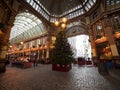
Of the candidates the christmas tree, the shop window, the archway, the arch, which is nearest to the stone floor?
the christmas tree

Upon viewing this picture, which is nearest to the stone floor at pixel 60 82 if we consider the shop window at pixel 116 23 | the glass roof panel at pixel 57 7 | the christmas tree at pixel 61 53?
the christmas tree at pixel 61 53

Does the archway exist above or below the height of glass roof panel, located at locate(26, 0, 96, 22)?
below

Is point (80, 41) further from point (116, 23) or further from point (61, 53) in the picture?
point (61, 53)

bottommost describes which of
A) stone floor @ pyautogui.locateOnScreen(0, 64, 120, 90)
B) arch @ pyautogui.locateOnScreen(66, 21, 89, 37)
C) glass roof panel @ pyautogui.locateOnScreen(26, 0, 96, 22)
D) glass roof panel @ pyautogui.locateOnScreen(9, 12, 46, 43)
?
stone floor @ pyautogui.locateOnScreen(0, 64, 120, 90)

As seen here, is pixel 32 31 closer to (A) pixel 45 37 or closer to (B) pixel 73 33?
(A) pixel 45 37

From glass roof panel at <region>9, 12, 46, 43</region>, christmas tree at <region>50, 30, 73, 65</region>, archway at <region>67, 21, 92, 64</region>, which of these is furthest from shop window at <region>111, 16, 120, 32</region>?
glass roof panel at <region>9, 12, 46, 43</region>

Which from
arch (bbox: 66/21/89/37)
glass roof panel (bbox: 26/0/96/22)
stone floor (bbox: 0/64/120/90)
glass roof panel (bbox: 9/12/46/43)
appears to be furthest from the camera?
glass roof panel (bbox: 9/12/46/43)

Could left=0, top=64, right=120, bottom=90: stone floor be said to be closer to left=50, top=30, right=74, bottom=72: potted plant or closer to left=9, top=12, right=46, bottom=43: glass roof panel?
left=50, top=30, right=74, bottom=72: potted plant

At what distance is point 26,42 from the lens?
2659cm

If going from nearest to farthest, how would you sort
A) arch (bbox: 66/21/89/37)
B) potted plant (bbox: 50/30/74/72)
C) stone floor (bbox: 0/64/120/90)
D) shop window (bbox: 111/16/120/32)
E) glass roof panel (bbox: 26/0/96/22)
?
stone floor (bbox: 0/64/120/90), potted plant (bbox: 50/30/74/72), shop window (bbox: 111/16/120/32), glass roof panel (bbox: 26/0/96/22), arch (bbox: 66/21/89/37)

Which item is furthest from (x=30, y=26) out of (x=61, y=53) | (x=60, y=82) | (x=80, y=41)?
(x=80, y=41)

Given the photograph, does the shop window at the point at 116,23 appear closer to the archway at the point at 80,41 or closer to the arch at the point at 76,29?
the arch at the point at 76,29

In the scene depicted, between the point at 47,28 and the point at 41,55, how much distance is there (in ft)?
25.5

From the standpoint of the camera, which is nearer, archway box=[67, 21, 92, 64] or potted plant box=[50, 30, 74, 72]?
potted plant box=[50, 30, 74, 72]
